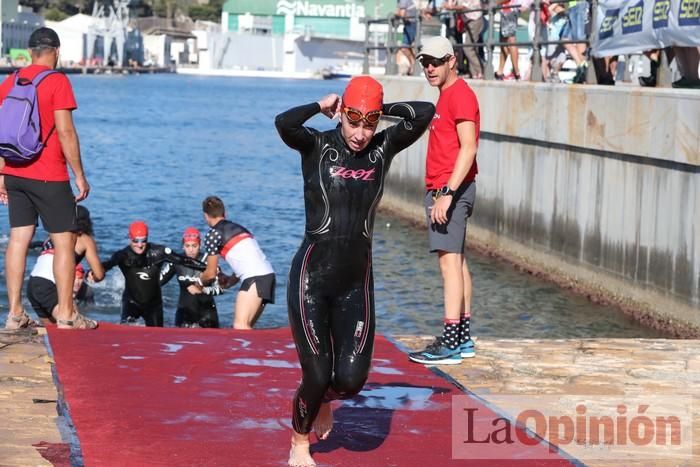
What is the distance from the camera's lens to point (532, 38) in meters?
18.7

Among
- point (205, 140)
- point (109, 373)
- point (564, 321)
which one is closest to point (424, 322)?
point (564, 321)

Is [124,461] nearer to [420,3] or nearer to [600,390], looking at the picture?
[600,390]

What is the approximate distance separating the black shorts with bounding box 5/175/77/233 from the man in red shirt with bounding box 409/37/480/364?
2.56m

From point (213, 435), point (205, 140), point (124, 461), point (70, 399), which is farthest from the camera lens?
point (205, 140)

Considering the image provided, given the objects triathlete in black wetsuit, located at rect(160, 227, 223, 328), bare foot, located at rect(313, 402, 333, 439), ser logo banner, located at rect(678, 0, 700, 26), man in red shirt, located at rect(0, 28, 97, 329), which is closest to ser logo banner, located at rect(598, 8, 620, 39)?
ser logo banner, located at rect(678, 0, 700, 26)

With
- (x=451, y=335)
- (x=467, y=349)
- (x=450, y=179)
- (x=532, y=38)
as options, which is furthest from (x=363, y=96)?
(x=532, y=38)

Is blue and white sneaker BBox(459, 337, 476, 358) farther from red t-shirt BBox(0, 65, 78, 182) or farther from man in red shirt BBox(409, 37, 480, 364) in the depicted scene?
red t-shirt BBox(0, 65, 78, 182)

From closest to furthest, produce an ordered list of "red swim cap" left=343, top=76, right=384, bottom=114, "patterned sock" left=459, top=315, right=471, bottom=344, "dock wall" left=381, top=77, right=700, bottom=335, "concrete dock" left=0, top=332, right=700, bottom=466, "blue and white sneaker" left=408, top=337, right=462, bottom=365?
"red swim cap" left=343, top=76, right=384, bottom=114
"concrete dock" left=0, top=332, right=700, bottom=466
"blue and white sneaker" left=408, top=337, right=462, bottom=365
"patterned sock" left=459, top=315, right=471, bottom=344
"dock wall" left=381, top=77, right=700, bottom=335

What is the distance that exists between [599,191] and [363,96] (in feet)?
31.6

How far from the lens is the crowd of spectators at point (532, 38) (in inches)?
633

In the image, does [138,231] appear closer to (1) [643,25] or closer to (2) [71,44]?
(1) [643,25]

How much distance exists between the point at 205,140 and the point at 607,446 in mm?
51222

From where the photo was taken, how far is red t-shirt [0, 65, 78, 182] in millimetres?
8812

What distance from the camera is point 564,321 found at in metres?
14.8
